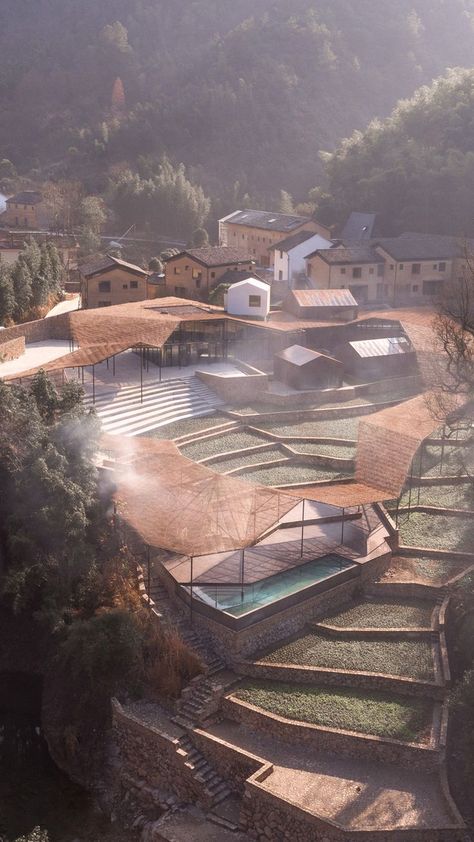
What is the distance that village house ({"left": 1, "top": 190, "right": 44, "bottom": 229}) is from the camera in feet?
244

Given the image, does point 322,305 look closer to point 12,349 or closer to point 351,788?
point 12,349

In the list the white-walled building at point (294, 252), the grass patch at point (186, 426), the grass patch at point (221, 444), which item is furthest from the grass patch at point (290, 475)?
the white-walled building at point (294, 252)

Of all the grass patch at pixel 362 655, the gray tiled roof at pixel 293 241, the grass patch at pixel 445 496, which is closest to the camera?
the grass patch at pixel 362 655

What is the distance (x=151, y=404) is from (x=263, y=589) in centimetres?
1259

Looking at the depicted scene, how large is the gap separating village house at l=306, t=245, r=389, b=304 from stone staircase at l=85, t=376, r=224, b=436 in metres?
15.5

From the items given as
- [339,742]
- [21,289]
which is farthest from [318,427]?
[339,742]

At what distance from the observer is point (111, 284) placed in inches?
1737

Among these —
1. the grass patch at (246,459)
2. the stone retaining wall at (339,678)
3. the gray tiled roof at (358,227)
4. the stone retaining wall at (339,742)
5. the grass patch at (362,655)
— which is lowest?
the stone retaining wall at (339,742)

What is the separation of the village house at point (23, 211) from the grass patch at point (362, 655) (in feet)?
199

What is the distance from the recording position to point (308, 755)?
61.5ft

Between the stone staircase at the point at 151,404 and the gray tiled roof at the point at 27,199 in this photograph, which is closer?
the stone staircase at the point at 151,404

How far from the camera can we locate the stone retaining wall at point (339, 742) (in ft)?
59.9

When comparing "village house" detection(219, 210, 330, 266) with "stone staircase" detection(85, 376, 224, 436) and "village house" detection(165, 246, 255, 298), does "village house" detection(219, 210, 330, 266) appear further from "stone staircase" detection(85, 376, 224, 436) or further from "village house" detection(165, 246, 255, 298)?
"stone staircase" detection(85, 376, 224, 436)

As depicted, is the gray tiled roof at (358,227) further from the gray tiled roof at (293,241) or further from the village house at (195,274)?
the village house at (195,274)
